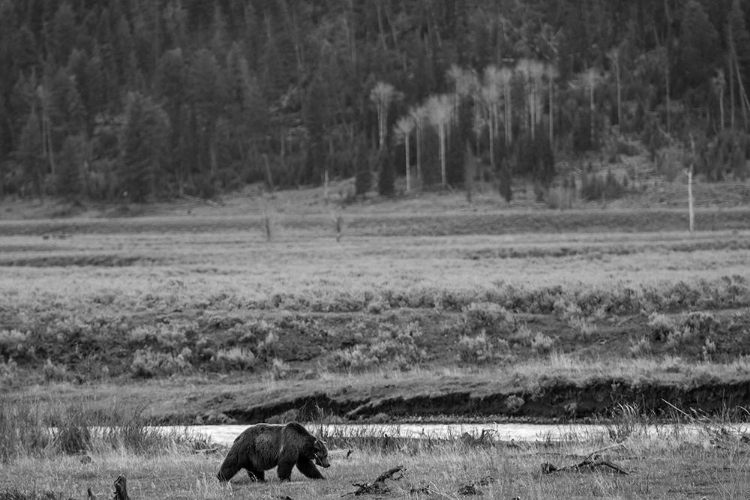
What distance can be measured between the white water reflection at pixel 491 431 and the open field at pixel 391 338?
1.50m

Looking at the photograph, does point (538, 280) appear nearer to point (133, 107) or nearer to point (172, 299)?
point (172, 299)

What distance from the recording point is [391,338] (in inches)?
1022

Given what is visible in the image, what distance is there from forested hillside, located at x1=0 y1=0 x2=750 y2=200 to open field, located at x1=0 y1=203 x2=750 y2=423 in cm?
5021

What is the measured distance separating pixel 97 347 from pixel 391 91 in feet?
269

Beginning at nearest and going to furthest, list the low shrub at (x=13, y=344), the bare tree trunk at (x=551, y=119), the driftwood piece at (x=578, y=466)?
the driftwood piece at (x=578, y=466) → the low shrub at (x=13, y=344) → the bare tree trunk at (x=551, y=119)

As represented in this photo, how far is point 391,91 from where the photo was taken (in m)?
104

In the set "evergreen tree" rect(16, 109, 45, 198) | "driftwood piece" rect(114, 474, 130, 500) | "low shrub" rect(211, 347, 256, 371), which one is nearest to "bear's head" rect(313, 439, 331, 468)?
"driftwood piece" rect(114, 474, 130, 500)

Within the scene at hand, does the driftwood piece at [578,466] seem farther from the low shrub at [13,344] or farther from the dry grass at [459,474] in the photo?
the low shrub at [13,344]

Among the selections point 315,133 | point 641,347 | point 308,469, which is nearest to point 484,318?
point 641,347

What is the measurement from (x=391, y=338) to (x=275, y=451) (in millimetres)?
16622

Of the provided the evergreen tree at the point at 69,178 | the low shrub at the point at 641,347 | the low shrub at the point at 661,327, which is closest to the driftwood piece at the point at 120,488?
the low shrub at the point at 641,347

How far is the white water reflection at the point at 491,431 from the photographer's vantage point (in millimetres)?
13812

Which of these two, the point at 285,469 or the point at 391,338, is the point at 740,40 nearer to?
the point at 391,338

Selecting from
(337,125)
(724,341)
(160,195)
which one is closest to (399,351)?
(724,341)
